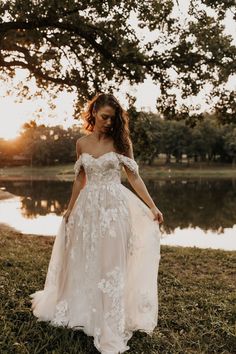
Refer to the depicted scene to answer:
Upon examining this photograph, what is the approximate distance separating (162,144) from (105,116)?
68095 mm

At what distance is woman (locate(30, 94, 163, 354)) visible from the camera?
4.64 meters

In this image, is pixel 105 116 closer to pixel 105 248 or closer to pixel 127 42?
pixel 105 248

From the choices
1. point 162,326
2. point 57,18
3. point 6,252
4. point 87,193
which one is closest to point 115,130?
point 87,193

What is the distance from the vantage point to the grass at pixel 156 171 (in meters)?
62.6

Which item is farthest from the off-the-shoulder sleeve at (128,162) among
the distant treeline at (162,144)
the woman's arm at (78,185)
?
the distant treeline at (162,144)

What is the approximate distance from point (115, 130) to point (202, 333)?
2.68 m

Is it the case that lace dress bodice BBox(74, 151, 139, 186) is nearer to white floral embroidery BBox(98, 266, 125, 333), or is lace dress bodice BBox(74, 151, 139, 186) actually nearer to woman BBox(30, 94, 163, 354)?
woman BBox(30, 94, 163, 354)

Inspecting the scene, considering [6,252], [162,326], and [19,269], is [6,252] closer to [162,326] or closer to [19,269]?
[19,269]

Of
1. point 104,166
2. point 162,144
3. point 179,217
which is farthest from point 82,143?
point 162,144

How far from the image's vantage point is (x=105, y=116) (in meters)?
4.81

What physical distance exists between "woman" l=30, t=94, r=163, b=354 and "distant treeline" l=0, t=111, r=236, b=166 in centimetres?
5282

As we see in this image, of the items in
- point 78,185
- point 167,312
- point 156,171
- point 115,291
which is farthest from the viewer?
point 156,171

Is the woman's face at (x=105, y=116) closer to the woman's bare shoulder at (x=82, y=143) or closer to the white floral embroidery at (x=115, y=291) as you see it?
the woman's bare shoulder at (x=82, y=143)

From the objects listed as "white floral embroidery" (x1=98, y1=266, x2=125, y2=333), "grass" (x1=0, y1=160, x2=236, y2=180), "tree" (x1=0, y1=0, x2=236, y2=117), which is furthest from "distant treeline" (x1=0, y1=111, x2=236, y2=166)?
"white floral embroidery" (x1=98, y1=266, x2=125, y2=333)
